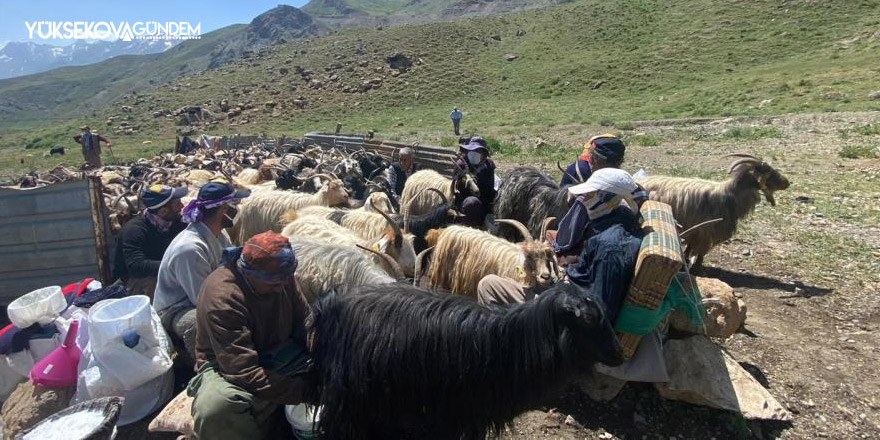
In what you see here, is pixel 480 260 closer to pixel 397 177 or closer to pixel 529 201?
pixel 529 201

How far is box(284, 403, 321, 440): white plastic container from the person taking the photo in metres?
3.26

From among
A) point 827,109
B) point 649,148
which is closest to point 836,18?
point 827,109

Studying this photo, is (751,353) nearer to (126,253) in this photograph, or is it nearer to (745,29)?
(126,253)

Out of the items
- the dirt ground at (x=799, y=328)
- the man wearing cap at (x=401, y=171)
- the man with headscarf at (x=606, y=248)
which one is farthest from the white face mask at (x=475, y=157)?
the dirt ground at (x=799, y=328)

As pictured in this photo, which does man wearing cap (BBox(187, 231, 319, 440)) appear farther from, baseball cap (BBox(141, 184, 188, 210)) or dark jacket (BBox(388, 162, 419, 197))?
dark jacket (BBox(388, 162, 419, 197))

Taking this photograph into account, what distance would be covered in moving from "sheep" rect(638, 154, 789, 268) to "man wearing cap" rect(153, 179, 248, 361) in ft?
17.7

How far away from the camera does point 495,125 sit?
27266 mm

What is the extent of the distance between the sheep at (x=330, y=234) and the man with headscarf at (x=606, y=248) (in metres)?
1.38

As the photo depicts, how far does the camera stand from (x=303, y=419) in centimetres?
336

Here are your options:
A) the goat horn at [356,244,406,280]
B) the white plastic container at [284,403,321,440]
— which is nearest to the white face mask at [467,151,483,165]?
the goat horn at [356,244,406,280]

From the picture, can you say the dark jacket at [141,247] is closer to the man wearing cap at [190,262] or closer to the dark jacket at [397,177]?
the man wearing cap at [190,262]

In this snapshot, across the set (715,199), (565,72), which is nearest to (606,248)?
(715,199)

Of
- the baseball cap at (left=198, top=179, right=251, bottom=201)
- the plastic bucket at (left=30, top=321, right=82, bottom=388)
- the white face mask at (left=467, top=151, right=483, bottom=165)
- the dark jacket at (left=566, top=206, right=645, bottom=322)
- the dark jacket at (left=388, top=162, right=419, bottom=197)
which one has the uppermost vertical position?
the white face mask at (left=467, top=151, right=483, bottom=165)

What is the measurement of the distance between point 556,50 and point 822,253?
156 feet
